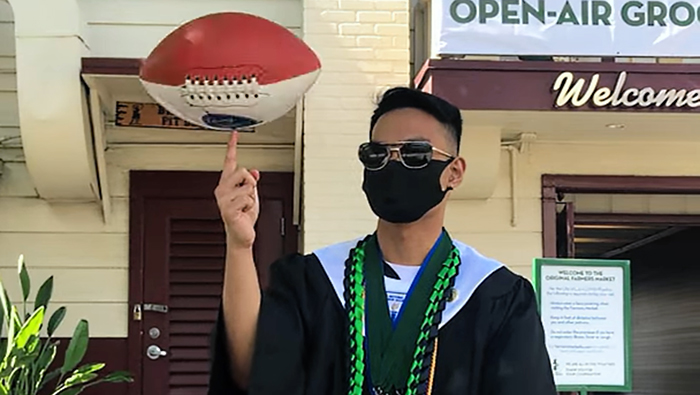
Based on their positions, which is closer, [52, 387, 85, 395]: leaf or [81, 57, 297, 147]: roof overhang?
[52, 387, 85, 395]: leaf

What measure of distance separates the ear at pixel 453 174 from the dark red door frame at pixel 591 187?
13.0 feet

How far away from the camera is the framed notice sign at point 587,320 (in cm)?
547

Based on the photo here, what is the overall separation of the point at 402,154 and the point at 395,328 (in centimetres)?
38

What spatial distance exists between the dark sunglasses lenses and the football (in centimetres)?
37

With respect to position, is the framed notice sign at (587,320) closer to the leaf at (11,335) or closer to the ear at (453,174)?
the leaf at (11,335)

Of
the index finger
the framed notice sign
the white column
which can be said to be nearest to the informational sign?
the white column

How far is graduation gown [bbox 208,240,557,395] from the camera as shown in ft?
7.15

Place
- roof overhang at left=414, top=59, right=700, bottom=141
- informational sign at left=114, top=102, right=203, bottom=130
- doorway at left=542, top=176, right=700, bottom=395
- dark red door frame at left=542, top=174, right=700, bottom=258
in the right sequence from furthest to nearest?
doorway at left=542, top=176, right=700, bottom=395 → dark red door frame at left=542, top=174, right=700, bottom=258 → informational sign at left=114, top=102, right=203, bottom=130 → roof overhang at left=414, top=59, right=700, bottom=141

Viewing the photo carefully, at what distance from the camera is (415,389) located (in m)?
2.14

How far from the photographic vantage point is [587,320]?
5.53 metres

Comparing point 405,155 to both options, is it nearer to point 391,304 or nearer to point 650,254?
point 391,304

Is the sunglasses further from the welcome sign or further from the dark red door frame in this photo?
the dark red door frame

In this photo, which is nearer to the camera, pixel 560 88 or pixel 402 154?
pixel 402 154

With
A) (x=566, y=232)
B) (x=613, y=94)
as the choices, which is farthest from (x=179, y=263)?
(x=613, y=94)
